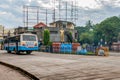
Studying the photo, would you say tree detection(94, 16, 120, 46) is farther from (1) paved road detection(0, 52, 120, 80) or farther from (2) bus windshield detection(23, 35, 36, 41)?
(1) paved road detection(0, 52, 120, 80)

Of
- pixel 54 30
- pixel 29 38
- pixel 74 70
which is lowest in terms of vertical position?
pixel 74 70

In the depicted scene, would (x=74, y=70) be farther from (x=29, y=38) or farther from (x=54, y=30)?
(x=54, y=30)

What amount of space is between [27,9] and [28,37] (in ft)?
127

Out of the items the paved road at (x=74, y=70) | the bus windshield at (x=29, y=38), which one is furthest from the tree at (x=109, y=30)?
the paved road at (x=74, y=70)

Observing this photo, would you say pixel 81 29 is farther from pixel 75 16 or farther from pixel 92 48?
pixel 92 48

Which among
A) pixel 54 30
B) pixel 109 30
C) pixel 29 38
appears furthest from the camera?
pixel 109 30

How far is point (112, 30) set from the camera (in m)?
91.2

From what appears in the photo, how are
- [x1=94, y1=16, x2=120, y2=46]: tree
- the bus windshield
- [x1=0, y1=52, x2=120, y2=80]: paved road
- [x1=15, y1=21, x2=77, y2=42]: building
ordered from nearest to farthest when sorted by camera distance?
[x1=0, y1=52, x2=120, y2=80]: paved road < the bus windshield < [x1=15, y1=21, x2=77, y2=42]: building < [x1=94, y1=16, x2=120, y2=46]: tree

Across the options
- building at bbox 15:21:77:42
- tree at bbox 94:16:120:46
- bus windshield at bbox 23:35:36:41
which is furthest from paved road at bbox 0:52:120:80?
tree at bbox 94:16:120:46

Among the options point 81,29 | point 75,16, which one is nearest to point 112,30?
point 75,16

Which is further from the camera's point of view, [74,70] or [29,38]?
[29,38]

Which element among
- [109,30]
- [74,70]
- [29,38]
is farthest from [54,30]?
[74,70]

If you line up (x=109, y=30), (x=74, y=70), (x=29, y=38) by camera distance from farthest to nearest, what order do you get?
(x=109, y=30)
(x=29, y=38)
(x=74, y=70)

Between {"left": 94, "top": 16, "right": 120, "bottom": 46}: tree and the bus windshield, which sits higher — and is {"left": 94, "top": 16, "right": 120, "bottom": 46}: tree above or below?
above
